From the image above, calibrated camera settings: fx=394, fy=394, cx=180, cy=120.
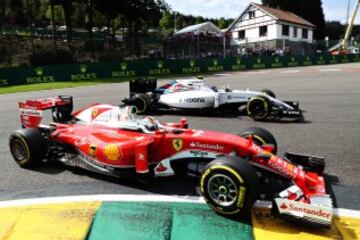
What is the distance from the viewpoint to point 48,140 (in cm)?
690

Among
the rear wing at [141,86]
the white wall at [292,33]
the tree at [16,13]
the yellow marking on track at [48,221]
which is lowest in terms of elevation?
the yellow marking on track at [48,221]

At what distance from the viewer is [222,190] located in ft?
15.5

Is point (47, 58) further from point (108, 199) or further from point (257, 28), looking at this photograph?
point (257, 28)

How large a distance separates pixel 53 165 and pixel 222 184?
138 inches

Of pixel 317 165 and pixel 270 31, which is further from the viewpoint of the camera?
pixel 270 31

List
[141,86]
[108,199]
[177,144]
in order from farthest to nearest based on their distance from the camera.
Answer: [141,86] < [177,144] < [108,199]

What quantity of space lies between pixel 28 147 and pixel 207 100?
19.9ft

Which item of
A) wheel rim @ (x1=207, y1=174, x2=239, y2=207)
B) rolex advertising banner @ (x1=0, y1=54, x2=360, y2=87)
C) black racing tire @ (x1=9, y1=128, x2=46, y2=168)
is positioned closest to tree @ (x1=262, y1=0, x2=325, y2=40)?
rolex advertising banner @ (x1=0, y1=54, x2=360, y2=87)

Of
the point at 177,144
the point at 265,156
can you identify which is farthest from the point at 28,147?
the point at 265,156

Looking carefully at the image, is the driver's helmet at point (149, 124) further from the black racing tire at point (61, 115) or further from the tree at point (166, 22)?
the tree at point (166, 22)

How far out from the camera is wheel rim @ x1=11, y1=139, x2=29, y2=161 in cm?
679

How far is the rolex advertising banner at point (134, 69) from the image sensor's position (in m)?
25.0

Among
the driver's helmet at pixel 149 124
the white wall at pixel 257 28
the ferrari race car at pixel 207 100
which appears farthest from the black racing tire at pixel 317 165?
the white wall at pixel 257 28

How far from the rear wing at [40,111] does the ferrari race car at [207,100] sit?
4.47 meters
